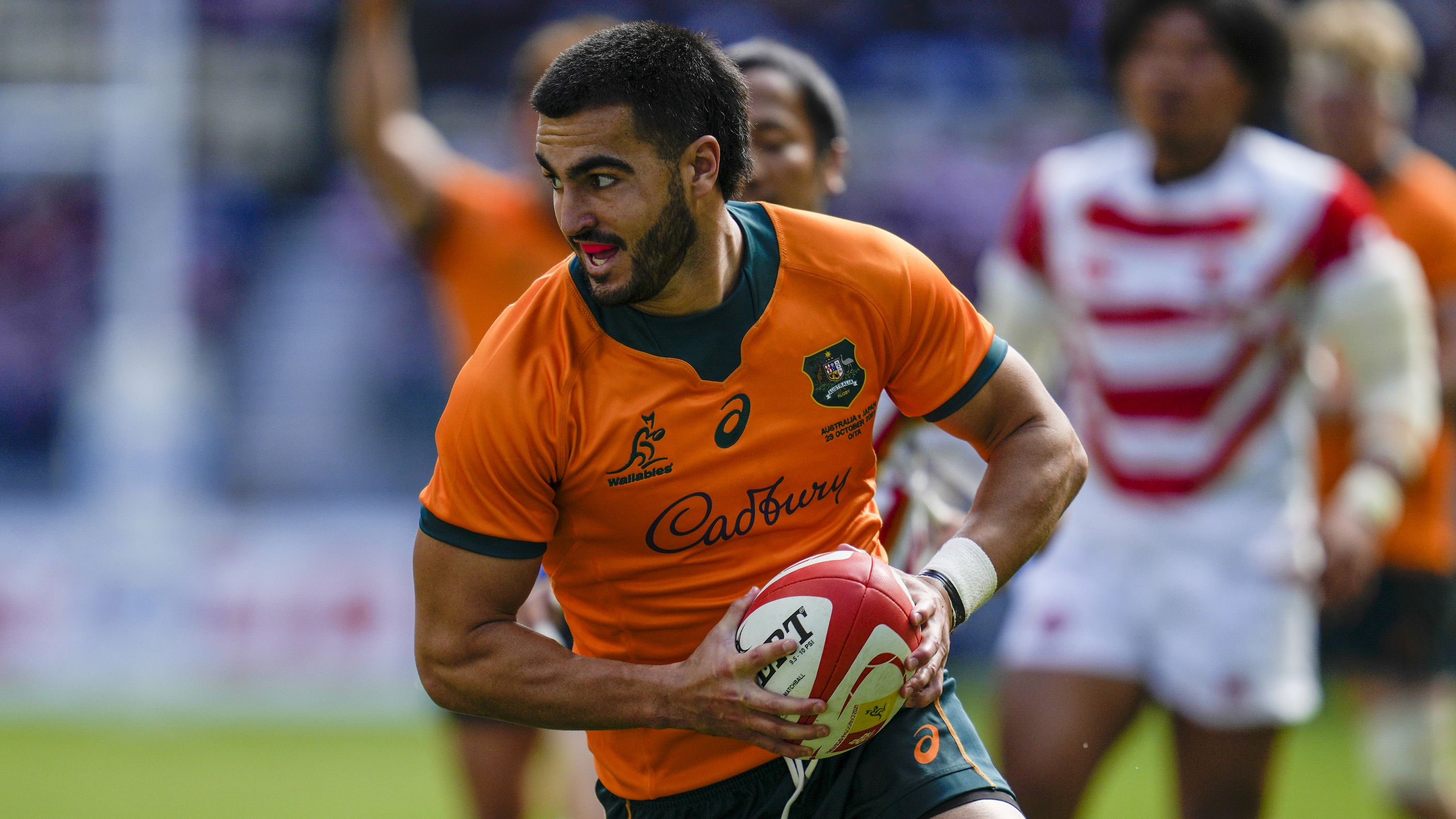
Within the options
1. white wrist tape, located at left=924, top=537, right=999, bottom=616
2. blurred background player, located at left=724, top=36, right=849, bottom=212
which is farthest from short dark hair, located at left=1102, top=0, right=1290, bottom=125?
white wrist tape, located at left=924, top=537, right=999, bottom=616

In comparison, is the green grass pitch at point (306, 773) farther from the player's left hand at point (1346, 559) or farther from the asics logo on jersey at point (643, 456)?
the asics logo on jersey at point (643, 456)

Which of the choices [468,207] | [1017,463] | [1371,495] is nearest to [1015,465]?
[1017,463]

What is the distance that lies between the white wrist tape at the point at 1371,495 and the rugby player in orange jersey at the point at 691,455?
1743 mm

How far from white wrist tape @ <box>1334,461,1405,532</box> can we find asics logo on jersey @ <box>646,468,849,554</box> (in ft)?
7.43

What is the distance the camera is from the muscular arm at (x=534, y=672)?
9.18 ft

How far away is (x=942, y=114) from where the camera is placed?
13703mm

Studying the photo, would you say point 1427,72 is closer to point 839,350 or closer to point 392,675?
point 392,675

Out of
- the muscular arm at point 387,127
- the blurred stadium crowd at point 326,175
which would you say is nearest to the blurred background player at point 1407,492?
the muscular arm at point 387,127

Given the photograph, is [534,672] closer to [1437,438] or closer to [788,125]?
[788,125]

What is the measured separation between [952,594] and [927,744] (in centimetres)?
33

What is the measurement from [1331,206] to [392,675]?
7.90m

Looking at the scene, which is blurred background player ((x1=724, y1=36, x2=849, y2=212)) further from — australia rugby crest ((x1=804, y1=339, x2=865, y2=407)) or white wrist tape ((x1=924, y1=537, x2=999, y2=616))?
white wrist tape ((x1=924, y1=537, x2=999, y2=616))

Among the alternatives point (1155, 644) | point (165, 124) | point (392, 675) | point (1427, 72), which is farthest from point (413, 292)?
point (1155, 644)

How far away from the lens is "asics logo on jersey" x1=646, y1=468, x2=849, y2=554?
120 inches
